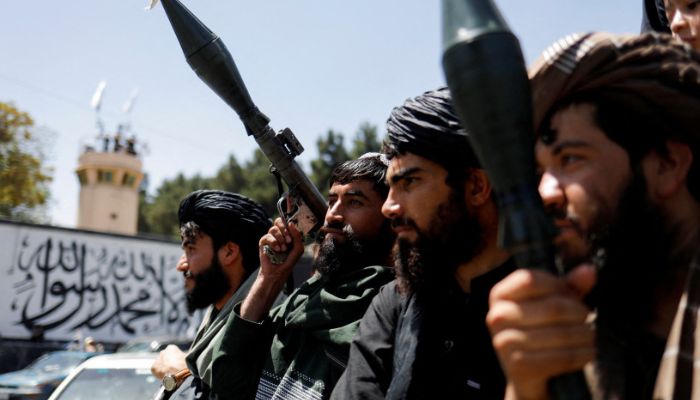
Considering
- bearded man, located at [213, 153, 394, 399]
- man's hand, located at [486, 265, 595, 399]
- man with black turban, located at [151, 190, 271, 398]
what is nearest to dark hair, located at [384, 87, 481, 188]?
bearded man, located at [213, 153, 394, 399]

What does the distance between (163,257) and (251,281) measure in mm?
18832

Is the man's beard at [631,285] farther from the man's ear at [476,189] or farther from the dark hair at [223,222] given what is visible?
the dark hair at [223,222]

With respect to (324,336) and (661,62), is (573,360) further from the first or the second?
(324,336)

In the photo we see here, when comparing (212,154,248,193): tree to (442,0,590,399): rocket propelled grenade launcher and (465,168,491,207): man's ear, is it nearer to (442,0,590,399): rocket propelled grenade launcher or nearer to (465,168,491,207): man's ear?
(465,168,491,207): man's ear

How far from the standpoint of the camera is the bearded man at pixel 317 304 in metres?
2.57

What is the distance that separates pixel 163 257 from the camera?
850 inches

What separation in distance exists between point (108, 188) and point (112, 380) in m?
33.9

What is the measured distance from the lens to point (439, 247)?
6.69 feet

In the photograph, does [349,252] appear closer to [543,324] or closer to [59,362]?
[543,324]

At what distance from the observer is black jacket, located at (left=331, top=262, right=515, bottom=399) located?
1.79 meters

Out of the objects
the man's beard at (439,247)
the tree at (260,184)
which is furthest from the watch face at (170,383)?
the tree at (260,184)

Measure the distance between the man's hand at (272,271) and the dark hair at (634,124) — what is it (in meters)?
1.92

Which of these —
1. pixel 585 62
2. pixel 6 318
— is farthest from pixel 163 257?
pixel 585 62

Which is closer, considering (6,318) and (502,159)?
(502,159)
